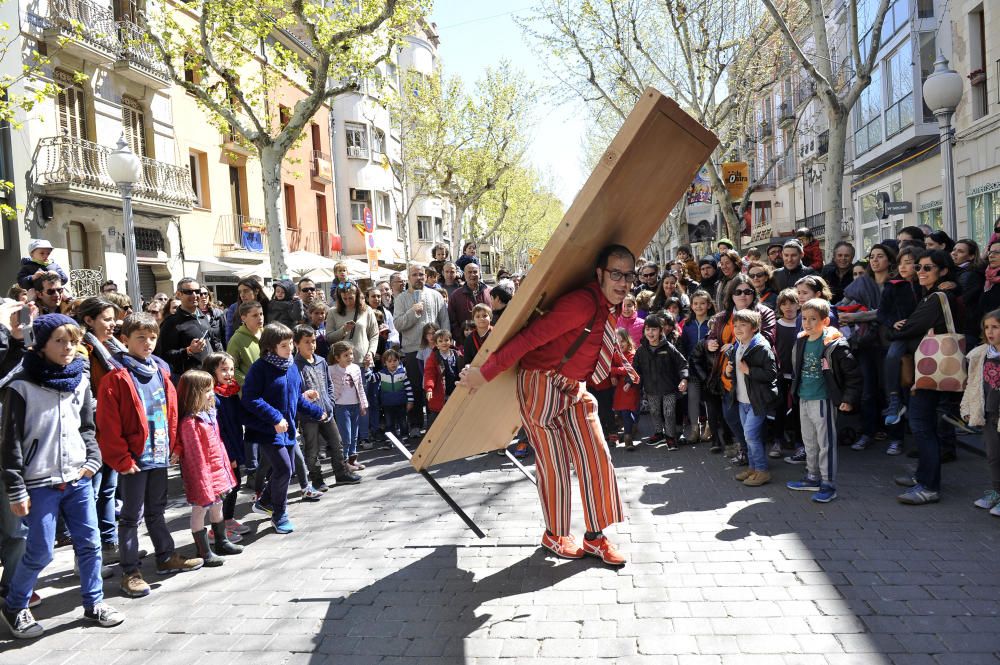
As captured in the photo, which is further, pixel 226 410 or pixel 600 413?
pixel 600 413

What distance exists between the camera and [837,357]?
598 cm

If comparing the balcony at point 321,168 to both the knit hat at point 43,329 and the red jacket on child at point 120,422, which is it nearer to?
the red jacket on child at point 120,422

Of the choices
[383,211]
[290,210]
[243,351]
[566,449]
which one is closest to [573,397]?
[566,449]

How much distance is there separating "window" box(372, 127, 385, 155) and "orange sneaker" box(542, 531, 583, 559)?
36.8 metres

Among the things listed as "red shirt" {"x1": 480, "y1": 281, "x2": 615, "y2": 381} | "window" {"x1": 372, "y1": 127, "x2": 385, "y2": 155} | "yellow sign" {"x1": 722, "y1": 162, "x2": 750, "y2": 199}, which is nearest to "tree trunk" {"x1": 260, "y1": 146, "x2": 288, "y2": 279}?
"red shirt" {"x1": 480, "y1": 281, "x2": 615, "y2": 381}

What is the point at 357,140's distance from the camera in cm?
3869

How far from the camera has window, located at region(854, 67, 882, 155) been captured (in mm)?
23109

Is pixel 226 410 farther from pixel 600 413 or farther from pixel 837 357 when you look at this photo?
pixel 837 357

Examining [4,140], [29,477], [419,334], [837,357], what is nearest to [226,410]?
[29,477]

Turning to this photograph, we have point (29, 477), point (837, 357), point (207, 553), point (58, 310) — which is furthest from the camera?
point (58, 310)

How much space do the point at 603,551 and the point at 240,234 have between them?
23.4 metres

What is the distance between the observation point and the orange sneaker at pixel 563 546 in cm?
476

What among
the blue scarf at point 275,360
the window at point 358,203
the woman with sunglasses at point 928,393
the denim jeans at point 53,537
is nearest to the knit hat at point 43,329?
the denim jeans at point 53,537

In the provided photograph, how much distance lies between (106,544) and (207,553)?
1.02 m
